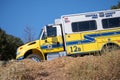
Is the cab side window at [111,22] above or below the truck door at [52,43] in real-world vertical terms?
above

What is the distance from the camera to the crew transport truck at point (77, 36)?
14219mm

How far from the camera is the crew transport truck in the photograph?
1422 cm

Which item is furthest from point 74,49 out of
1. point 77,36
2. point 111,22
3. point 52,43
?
point 111,22

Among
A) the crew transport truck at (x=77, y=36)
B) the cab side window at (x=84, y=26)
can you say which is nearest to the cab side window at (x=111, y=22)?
the crew transport truck at (x=77, y=36)

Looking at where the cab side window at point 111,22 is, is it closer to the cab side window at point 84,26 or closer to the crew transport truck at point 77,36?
the crew transport truck at point 77,36

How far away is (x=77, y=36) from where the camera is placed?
46.9 ft

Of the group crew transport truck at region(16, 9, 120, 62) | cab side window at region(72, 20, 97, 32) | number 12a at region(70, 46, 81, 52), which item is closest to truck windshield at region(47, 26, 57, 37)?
crew transport truck at region(16, 9, 120, 62)

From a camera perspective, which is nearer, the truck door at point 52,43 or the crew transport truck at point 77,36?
the crew transport truck at point 77,36

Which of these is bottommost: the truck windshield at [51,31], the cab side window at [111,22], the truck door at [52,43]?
the truck door at [52,43]

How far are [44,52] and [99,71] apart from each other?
830 cm

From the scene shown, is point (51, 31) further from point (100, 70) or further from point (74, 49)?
point (100, 70)

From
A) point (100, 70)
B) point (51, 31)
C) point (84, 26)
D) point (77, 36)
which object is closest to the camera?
point (100, 70)

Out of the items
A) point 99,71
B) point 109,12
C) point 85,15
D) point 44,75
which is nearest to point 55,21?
point 85,15

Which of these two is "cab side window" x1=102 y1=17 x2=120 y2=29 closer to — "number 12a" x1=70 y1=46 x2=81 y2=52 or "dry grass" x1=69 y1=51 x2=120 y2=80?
"number 12a" x1=70 y1=46 x2=81 y2=52
